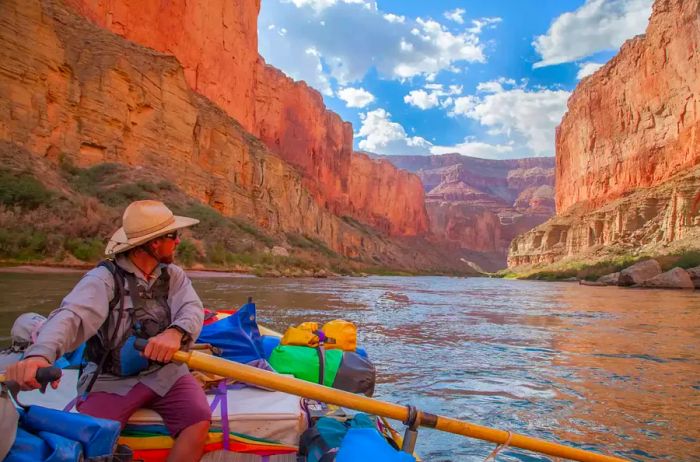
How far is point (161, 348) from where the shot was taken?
6.30ft

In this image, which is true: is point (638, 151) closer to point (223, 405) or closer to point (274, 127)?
point (274, 127)

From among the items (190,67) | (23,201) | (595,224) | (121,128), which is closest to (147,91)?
(121,128)

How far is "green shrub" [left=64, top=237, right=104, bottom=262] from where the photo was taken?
619 inches

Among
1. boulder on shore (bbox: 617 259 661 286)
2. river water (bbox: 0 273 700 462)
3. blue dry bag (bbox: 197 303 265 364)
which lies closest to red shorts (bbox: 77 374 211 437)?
blue dry bag (bbox: 197 303 265 364)

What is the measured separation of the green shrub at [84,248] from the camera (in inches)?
619

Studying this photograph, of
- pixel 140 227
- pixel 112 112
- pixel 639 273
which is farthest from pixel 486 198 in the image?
pixel 140 227

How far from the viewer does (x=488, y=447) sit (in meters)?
3.04

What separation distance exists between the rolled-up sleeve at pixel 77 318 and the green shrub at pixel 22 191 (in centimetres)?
1725

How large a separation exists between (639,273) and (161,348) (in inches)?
1185

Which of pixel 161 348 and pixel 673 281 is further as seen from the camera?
pixel 673 281

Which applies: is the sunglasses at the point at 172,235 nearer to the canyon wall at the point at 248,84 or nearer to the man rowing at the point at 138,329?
the man rowing at the point at 138,329

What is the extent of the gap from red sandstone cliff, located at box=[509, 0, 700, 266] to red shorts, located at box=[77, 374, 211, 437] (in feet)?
121

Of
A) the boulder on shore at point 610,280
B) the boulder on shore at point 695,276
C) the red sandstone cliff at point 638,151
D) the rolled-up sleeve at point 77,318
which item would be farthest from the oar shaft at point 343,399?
the red sandstone cliff at point 638,151

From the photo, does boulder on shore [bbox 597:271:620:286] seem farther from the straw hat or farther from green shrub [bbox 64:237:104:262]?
the straw hat
